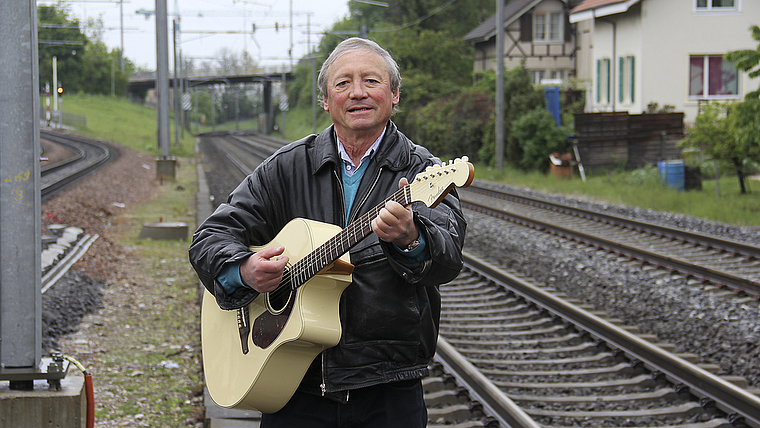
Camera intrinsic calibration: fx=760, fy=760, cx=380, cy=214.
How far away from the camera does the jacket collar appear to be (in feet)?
8.03

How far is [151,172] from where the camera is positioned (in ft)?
84.6

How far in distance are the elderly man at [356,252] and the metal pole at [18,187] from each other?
4.02 ft

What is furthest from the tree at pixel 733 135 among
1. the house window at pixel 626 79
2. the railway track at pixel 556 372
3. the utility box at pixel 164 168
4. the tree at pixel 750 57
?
the utility box at pixel 164 168

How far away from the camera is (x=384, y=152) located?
2.48 meters

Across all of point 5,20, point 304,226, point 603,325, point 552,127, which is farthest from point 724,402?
point 552,127

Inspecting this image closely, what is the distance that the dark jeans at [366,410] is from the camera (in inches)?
97.0

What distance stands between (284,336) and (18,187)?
1638mm

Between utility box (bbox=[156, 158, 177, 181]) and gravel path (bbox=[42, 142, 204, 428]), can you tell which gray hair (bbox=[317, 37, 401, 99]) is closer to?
gravel path (bbox=[42, 142, 204, 428])

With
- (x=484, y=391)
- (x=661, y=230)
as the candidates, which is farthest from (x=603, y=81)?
(x=484, y=391)

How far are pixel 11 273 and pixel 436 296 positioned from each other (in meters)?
1.97

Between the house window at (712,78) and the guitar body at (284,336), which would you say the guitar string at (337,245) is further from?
the house window at (712,78)

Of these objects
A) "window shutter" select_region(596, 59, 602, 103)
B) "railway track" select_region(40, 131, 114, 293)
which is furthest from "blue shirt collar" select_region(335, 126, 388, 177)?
"window shutter" select_region(596, 59, 602, 103)

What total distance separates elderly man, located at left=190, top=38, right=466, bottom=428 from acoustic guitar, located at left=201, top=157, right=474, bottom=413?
0.06m

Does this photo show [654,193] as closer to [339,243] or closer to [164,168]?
[164,168]
